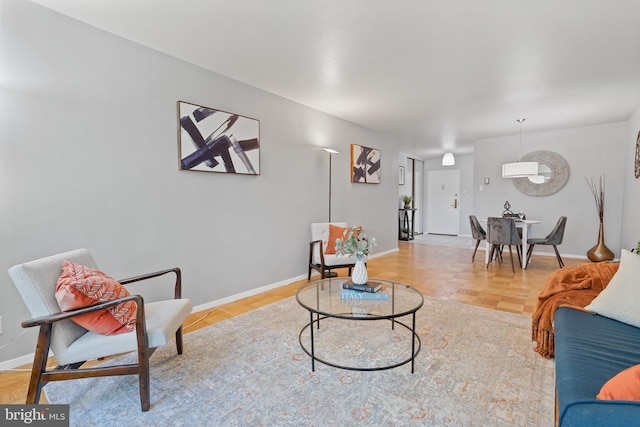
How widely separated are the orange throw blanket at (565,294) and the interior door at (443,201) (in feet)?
22.1

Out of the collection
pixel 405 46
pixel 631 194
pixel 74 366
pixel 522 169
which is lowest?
pixel 74 366

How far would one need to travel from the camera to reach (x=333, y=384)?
180cm

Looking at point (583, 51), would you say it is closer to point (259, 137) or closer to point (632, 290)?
point (632, 290)

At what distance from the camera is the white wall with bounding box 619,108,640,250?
4.27 metres

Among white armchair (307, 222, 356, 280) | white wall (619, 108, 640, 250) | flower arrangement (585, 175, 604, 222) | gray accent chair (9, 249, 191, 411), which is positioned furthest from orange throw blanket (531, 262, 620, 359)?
flower arrangement (585, 175, 604, 222)

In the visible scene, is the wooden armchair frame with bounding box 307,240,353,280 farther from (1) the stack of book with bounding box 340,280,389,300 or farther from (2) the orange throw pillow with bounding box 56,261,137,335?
(2) the orange throw pillow with bounding box 56,261,137,335

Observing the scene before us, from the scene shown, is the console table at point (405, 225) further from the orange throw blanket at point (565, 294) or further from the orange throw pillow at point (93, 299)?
the orange throw pillow at point (93, 299)

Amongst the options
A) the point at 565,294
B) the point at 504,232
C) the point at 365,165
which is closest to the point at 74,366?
the point at 565,294

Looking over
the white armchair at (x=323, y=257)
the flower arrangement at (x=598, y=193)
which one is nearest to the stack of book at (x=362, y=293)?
the white armchair at (x=323, y=257)

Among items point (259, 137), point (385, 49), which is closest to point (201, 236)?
point (259, 137)

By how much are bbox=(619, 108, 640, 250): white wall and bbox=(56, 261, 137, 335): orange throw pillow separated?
572 cm

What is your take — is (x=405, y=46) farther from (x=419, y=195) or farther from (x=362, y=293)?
(x=419, y=195)

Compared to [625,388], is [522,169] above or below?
above

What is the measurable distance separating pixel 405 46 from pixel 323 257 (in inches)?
93.9
